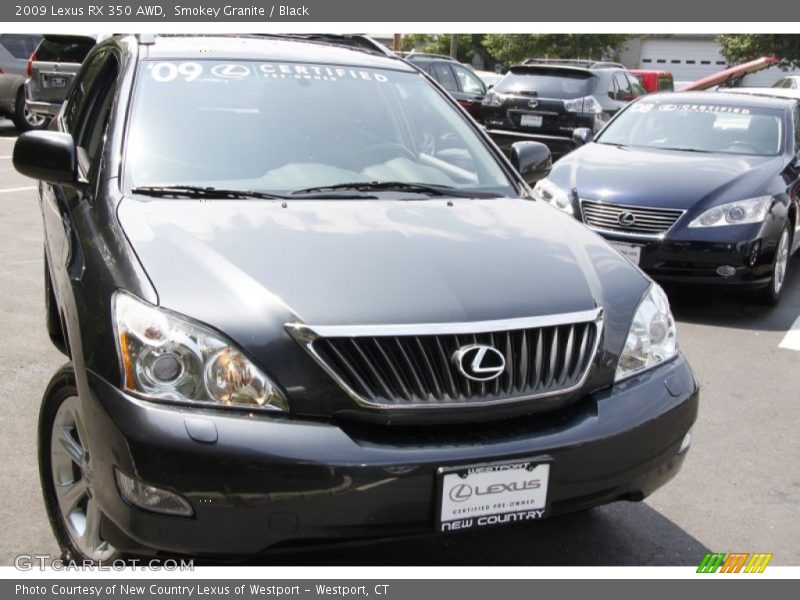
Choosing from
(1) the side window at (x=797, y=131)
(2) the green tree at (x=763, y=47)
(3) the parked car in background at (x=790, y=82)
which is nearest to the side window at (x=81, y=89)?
(1) the side window at (x=797, y=131)

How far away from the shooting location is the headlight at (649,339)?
2959 millimetres

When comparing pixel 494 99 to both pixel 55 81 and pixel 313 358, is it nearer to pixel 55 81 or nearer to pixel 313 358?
pixel 55 81

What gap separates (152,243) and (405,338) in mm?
875

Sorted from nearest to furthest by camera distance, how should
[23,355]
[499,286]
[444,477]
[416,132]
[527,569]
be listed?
[444,477]
[499,286]
[527,569]
[416,132]
[23,355]

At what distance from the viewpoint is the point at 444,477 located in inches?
98.6

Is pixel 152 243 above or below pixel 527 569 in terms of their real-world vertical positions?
above

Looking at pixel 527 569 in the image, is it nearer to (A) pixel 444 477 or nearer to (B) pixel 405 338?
(A) pixel 444 477

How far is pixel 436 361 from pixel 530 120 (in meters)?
11.3

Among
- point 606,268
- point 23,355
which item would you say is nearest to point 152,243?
point 606,268

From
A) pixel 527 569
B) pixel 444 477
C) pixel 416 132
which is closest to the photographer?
pixel 444 477

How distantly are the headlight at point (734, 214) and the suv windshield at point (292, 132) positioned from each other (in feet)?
10.1

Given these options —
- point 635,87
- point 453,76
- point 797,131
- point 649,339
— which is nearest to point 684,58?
point 635,87

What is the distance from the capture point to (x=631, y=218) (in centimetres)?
689

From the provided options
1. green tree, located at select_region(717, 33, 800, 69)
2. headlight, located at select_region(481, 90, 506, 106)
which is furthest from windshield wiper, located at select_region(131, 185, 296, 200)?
green tree, located at select_region(717, 33, 800, 69)
